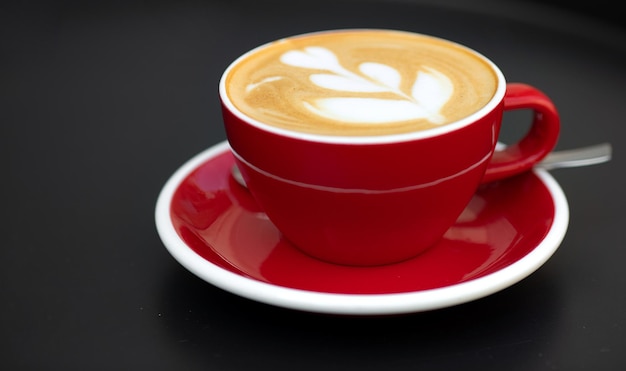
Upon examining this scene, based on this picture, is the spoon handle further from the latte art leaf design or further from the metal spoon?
the latte art leaf design

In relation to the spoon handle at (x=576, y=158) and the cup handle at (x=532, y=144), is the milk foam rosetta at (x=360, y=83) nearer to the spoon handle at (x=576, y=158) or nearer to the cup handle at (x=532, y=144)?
the cup handle at (x=532, y=144)

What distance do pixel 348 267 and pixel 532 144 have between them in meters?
0.30

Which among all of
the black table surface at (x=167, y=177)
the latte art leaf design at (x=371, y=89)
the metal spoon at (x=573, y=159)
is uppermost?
the latte art leaf design at (x=371, y=89)

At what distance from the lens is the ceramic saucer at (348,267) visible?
739mm

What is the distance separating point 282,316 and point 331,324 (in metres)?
0.05

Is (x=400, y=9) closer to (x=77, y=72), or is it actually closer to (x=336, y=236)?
(x=77, y=72)

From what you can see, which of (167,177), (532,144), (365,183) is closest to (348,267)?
(365,183)

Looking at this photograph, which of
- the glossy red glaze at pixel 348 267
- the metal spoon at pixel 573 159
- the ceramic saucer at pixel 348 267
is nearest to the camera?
the ceramic saucer at pixel 348 267

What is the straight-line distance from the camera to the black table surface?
0.80 metres

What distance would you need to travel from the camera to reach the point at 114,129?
133 centimetres

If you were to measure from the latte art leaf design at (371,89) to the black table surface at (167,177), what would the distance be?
0.21m

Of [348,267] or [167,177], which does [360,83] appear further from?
[167,177]

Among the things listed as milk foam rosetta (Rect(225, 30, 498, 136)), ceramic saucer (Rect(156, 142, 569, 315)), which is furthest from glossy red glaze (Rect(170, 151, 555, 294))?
milk foam rosetta (Rect(225, 30, 498, 136))

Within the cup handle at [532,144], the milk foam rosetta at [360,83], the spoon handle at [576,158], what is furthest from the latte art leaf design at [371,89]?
the spoon handle at [576,158]
